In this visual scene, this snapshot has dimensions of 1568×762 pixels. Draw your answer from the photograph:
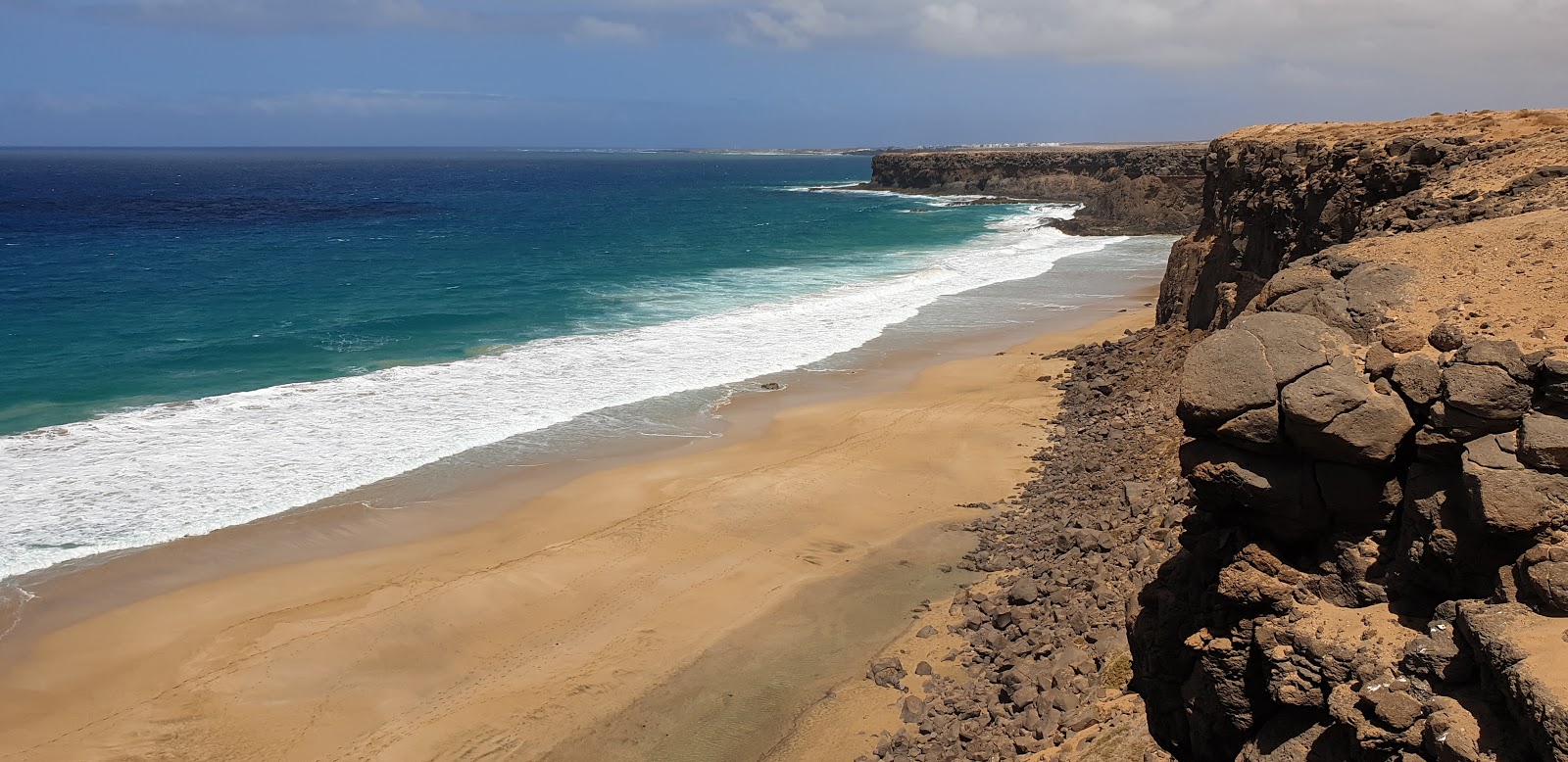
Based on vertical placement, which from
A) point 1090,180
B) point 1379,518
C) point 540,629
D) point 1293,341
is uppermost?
point 1090,180

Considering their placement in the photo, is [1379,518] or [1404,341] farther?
[1404,341]

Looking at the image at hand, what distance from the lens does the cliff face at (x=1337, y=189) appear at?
12156 millimetres

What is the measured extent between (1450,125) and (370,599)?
16.8m

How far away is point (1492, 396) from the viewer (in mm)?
5902

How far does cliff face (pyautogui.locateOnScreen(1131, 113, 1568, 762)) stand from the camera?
5.36 m

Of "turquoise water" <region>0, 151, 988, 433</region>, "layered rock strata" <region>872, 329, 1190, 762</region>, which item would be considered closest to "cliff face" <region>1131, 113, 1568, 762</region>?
"layered rock strata" <region>872, 329, 1190, 762</region>

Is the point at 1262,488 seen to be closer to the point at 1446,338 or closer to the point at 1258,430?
the point at 1258,430

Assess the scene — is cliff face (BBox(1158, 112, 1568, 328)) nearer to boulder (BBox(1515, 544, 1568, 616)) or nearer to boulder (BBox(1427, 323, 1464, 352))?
boulder (BBox(1427, 323, 1464, 352))

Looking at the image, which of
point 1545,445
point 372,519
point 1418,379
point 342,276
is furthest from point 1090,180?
point 1545,445

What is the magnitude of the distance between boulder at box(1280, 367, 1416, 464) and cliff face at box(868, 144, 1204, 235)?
52044 mm

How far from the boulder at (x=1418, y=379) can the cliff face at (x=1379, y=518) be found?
12 millimetres

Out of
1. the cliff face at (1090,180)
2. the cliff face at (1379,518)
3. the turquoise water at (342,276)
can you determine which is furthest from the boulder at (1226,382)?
the cliff face at (1090,180)

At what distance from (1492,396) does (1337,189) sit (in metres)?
11.6

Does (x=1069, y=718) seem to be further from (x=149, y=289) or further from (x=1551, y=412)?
(x=149, y=289)
